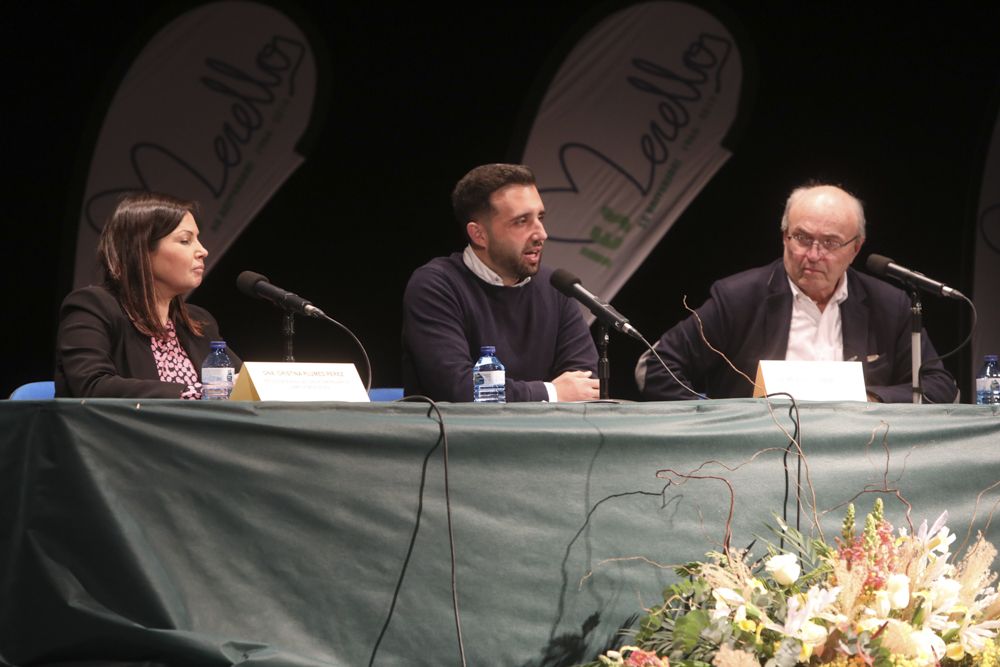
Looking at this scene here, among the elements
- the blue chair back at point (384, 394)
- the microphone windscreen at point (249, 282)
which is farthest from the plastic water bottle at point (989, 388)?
the microphone windscreen at point (249, 282)

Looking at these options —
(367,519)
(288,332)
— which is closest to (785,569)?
(367,519)

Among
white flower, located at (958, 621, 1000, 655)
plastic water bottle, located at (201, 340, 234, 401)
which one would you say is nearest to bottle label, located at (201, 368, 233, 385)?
plastic water bottle, located at (201, 340, 234, 401)

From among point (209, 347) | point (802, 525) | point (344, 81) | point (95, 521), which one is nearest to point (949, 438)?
point (802, 525)

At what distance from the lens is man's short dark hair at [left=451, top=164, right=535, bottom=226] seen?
345 centimetres

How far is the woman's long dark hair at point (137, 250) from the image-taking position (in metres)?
3.01

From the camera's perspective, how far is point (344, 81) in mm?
4957

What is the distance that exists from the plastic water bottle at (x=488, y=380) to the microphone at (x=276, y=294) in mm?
562

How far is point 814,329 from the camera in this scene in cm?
342

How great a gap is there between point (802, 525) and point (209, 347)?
1.74 m

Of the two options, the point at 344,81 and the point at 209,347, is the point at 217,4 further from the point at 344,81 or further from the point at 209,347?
the point at 209,347

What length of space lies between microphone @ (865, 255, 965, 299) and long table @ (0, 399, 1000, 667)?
70 cm

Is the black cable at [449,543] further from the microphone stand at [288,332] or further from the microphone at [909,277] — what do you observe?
the microphone at [909,277]

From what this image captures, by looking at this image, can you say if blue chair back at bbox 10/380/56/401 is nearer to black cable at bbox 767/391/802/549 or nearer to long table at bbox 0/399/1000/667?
long table at bbox 0/399/1000/667

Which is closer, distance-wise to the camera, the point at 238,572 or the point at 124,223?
the point at 238,572
